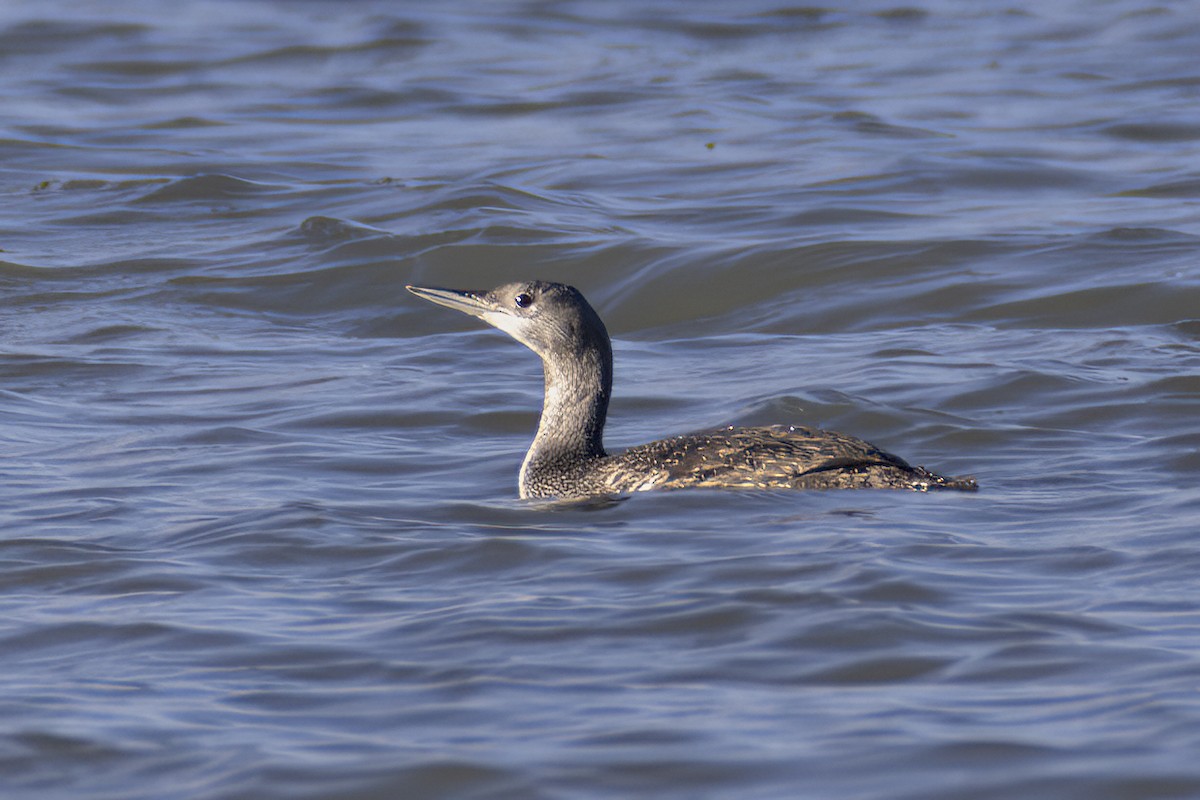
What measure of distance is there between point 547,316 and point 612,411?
1797mm

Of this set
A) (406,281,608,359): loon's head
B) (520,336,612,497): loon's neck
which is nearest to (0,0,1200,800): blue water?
(520,336,612,497): loon's neck

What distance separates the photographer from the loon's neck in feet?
28.7

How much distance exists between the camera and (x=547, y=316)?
8891 millimetres

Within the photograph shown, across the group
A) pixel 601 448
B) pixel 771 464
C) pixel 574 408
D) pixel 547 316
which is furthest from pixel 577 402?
pixel 771 464

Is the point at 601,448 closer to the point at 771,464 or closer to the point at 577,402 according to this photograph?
the point at 577,402

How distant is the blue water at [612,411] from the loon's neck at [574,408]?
1.42 feet

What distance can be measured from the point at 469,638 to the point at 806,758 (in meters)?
1.46

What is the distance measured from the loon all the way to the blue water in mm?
135

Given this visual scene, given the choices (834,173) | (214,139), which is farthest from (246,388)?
(214,139)

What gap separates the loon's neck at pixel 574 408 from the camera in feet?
28.7

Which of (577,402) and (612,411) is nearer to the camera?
(577,402)

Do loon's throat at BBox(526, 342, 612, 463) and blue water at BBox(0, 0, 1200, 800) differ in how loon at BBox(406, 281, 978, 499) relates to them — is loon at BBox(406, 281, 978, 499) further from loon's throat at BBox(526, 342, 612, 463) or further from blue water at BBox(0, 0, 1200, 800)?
blue water at BBox(0, 0, 1200, 800)

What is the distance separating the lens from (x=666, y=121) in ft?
61.1

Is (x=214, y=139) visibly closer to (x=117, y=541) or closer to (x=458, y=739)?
(x=117, y=541)
